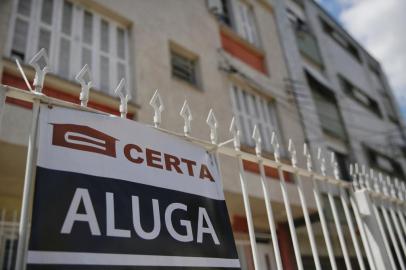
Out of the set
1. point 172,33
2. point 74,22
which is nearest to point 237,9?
point 172,33

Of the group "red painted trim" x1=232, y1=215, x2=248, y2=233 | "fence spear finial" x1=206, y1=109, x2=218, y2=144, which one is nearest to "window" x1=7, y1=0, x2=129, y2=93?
"red painted trim" x1=232, y1=215, x2=248, y2=233

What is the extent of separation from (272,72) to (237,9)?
2.08 metres

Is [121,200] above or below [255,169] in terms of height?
below

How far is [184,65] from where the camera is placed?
290 inches

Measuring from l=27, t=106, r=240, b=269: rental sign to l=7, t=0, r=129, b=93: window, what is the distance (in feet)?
12.0

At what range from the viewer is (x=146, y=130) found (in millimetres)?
1918

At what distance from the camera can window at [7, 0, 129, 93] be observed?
4.99m

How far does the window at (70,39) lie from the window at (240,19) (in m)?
3.79

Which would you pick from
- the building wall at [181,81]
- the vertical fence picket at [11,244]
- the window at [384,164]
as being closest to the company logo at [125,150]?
the building wall at [181,81]

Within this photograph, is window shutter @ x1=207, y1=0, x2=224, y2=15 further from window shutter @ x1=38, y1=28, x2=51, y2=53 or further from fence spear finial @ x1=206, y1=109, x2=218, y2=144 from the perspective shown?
fence spear finial @ x1=206, y1=109, x2=218, y2=144

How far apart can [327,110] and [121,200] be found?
10848mm

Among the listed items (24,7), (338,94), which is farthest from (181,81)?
(338,94)

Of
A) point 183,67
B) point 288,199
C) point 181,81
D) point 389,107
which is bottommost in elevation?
point 288,199

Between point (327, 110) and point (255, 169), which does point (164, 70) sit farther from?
point (327, 110)
